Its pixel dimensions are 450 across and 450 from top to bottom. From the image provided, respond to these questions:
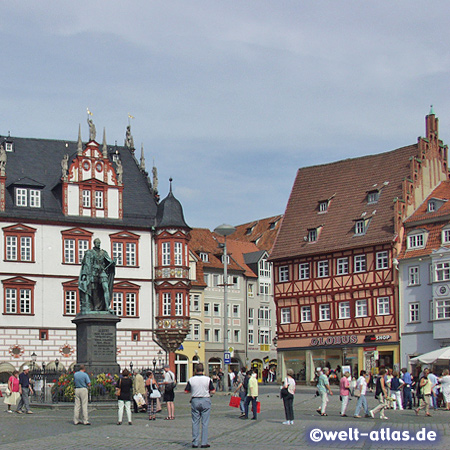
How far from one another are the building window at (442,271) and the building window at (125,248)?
61.4ft

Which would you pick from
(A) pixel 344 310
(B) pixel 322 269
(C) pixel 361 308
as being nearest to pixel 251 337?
(B) pixel 322 269

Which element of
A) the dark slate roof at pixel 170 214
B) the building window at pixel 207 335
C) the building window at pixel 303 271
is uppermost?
the dark slate roof at pixel 170 214

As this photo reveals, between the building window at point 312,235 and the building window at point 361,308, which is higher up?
the building window at point 312,235

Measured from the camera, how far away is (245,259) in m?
84.1

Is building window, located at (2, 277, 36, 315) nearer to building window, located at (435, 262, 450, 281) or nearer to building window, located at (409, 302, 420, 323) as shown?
building window, located at (409, 302, 420, 323)

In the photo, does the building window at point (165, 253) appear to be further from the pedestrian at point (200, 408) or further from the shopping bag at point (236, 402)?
the pedestrian at point (200, 408)

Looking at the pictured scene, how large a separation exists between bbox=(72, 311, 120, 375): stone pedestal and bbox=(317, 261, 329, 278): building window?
32695 mm

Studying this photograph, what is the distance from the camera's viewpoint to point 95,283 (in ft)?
105

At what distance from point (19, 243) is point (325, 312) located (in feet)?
69.3

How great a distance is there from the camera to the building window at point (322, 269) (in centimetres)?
6272

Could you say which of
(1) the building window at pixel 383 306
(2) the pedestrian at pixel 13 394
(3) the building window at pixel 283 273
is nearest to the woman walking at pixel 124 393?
(2) the pedestrian at pixel 13 394

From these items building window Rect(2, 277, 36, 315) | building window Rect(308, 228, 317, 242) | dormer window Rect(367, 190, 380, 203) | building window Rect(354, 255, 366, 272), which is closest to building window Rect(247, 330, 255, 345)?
building window Rect(308, 228, 317, 242)

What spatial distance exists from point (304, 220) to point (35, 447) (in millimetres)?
48886

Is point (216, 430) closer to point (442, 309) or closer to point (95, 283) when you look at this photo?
point (95, 283)
